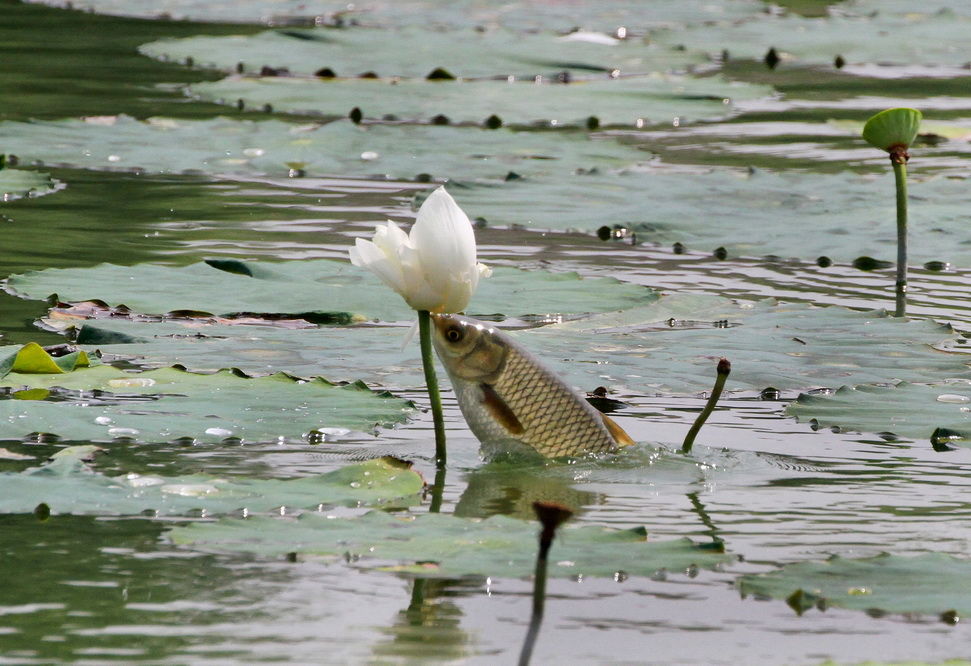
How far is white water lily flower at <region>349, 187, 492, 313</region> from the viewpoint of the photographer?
293cm

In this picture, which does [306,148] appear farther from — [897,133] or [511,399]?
[511,399]

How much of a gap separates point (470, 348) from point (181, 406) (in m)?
0.67

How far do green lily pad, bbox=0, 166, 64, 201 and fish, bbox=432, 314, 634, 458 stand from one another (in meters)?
3.21

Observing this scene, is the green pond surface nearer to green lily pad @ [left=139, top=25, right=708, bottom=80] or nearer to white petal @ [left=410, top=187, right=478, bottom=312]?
white petal @ [left=410, top=187, right=478, bottom=312]

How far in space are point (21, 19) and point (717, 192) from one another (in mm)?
7731

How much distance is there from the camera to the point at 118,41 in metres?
11.2

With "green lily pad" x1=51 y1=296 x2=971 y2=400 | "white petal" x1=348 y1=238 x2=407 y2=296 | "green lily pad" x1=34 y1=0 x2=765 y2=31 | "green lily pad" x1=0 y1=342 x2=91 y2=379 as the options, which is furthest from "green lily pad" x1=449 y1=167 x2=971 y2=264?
"green lily pad" x1=34 y1=0 x2=765 y2=31

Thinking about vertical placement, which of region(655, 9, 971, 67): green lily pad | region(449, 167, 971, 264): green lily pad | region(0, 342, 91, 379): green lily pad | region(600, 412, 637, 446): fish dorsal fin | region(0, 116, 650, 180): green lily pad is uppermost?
region(655, 9, 971, 67): green lily pad

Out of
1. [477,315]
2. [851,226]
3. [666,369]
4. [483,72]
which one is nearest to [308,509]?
[666,369]

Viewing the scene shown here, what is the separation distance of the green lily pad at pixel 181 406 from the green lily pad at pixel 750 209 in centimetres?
219

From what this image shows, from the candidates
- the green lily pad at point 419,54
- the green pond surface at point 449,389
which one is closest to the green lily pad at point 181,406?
the green pond surface at point 449,389

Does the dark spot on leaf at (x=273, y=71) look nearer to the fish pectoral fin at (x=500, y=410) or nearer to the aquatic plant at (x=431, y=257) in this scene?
the fish pectoral fin at (x=500, y=410)

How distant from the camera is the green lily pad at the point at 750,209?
5.48m

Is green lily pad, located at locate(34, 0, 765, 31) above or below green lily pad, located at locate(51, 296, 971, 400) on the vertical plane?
above
